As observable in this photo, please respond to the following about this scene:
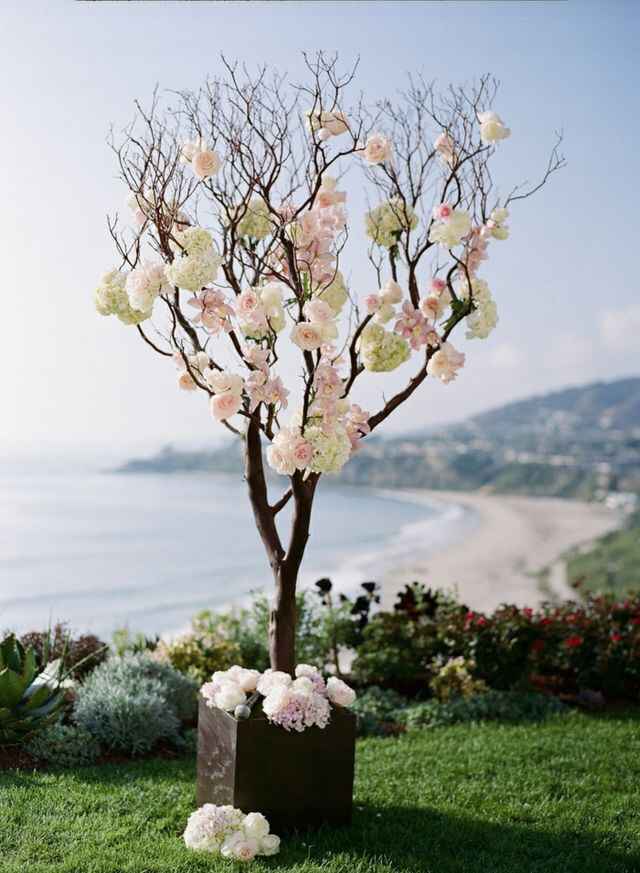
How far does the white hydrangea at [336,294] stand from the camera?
386 cm

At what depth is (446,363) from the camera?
3.87 m

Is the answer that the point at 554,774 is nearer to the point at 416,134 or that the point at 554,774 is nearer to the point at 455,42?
the point at 416,134

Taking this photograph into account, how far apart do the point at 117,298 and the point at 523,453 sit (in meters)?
39.2

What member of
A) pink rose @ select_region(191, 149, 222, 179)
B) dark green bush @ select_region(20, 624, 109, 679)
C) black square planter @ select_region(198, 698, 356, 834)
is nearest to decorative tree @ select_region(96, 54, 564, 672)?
pink rose @ select_region(191, 149, 222, 179)

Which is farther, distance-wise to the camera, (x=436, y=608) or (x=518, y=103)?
(x=518, y=103)

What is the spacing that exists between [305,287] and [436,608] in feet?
13.0

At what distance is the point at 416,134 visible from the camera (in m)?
4.30

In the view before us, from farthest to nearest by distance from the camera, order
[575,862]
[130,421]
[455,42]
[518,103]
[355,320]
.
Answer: [130,421]
[518,103]
[455,42]
[355,320]
[575,862]

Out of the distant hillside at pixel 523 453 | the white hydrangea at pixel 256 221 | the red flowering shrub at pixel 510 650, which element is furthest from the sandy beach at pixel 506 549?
the white hydrangea at pixel 256 221

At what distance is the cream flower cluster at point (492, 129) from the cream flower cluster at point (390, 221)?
0.44 m

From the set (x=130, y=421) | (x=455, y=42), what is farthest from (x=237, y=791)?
(x=130, y=421)

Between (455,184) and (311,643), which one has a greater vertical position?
(455,184)

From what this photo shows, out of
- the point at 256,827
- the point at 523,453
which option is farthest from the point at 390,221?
the point at 523,453

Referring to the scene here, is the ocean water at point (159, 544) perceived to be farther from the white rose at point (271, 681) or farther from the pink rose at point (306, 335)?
the pink rose at point (306, 335)
